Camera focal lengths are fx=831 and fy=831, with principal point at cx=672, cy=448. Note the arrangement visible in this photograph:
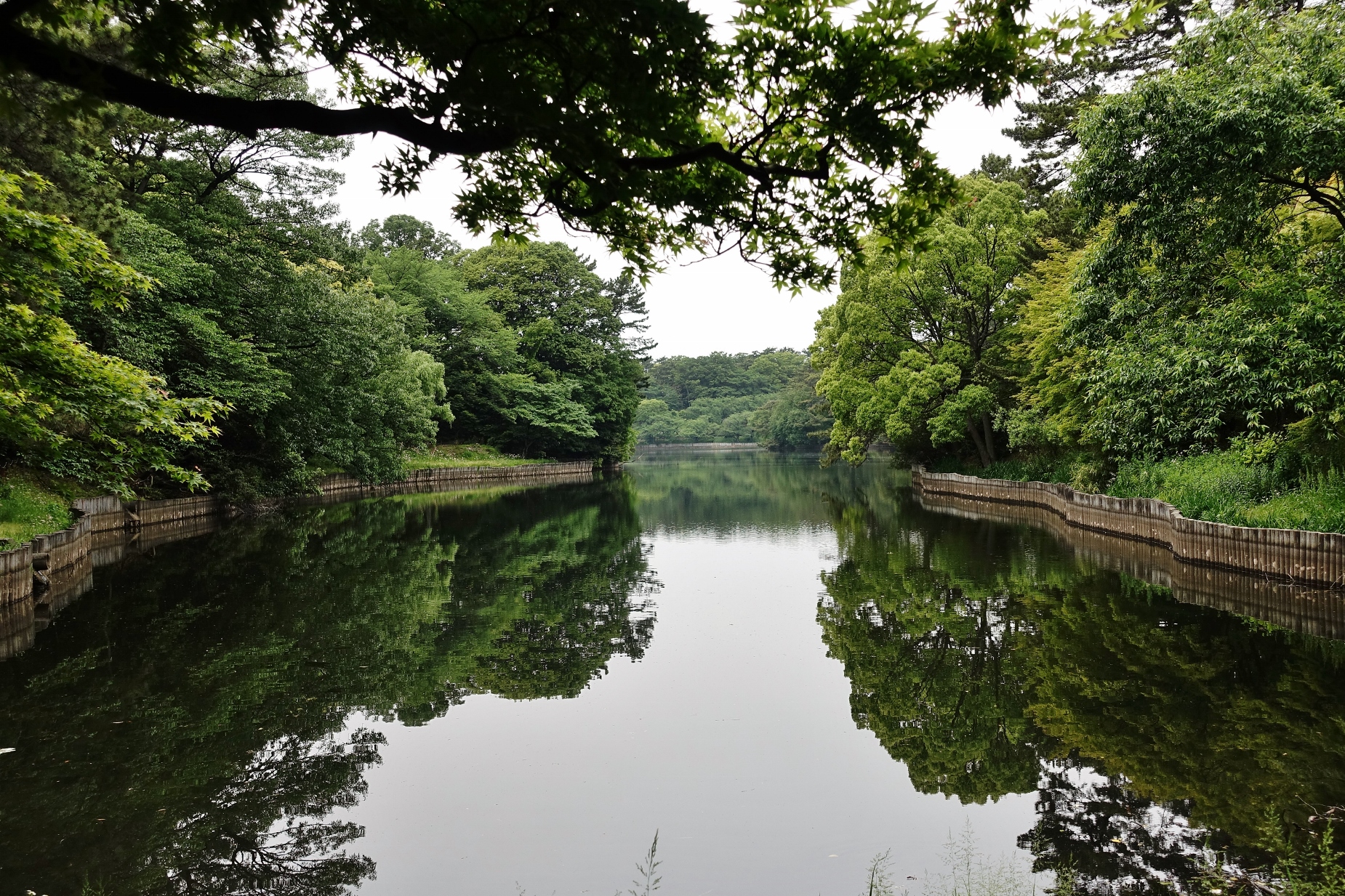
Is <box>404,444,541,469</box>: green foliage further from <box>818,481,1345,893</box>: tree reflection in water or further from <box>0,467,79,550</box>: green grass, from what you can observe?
<box>818,481,1345,893</box>: tree reflection in water

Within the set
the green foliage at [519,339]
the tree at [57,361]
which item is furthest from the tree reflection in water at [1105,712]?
the green foliage at [519,339]

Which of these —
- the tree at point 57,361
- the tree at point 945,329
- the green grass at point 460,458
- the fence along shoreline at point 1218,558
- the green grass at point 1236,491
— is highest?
the tree at point 945,329

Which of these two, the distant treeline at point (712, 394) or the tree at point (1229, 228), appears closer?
the tree at point (1229, 228)

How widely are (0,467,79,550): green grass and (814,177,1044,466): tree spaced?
80.5ft

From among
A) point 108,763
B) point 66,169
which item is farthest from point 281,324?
point 108,763

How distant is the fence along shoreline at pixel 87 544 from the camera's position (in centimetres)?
1154

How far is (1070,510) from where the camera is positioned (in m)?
21.7

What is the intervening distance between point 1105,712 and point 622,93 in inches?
273

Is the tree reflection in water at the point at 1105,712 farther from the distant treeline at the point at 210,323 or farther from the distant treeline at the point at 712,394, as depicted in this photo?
the distant treeline at the point at 712,394

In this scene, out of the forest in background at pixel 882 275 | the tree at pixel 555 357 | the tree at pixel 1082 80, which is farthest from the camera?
the tree at pixel 555 357

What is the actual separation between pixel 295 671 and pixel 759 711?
5.15 m

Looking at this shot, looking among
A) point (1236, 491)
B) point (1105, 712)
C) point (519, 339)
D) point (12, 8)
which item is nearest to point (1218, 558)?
point (1236, 491)

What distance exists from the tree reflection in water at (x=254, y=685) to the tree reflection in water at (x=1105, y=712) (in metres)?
3.61

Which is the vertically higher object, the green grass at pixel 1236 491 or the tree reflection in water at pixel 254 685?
the green grass at pixel 1236 491
